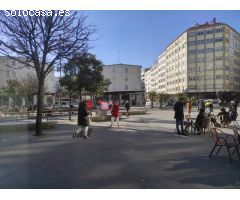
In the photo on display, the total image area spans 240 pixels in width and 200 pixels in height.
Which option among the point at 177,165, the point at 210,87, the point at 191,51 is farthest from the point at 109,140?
the point at 210,87

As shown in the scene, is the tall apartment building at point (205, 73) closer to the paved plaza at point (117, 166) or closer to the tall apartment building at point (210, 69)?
the tall apartment building at point (210, 69)

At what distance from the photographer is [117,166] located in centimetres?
640

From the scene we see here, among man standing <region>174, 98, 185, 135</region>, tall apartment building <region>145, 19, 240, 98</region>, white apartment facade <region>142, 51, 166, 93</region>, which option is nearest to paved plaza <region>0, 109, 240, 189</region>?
man standing <region>174, 98, 185, 135</region>

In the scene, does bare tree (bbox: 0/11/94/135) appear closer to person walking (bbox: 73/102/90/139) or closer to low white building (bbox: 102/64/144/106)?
person walking (bbox: 73/102/90/139)

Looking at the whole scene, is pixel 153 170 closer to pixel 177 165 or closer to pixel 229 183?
pixel 177 165

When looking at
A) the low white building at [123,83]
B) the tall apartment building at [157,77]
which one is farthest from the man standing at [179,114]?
the tall apartment building at [157,77]

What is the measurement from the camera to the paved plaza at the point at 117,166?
5215 millimetres

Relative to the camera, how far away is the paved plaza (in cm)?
521

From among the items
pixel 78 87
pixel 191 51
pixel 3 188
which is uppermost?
pixel 191 51

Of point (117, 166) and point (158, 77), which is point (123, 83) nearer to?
point (117, 166)

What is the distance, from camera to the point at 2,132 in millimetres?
13852

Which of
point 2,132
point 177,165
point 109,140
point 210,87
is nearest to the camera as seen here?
point 177,165

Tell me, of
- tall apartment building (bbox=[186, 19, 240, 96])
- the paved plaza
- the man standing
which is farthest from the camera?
tall apartment building (bbox=[186, 19, 240, 96])

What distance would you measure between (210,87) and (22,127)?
199 ft
